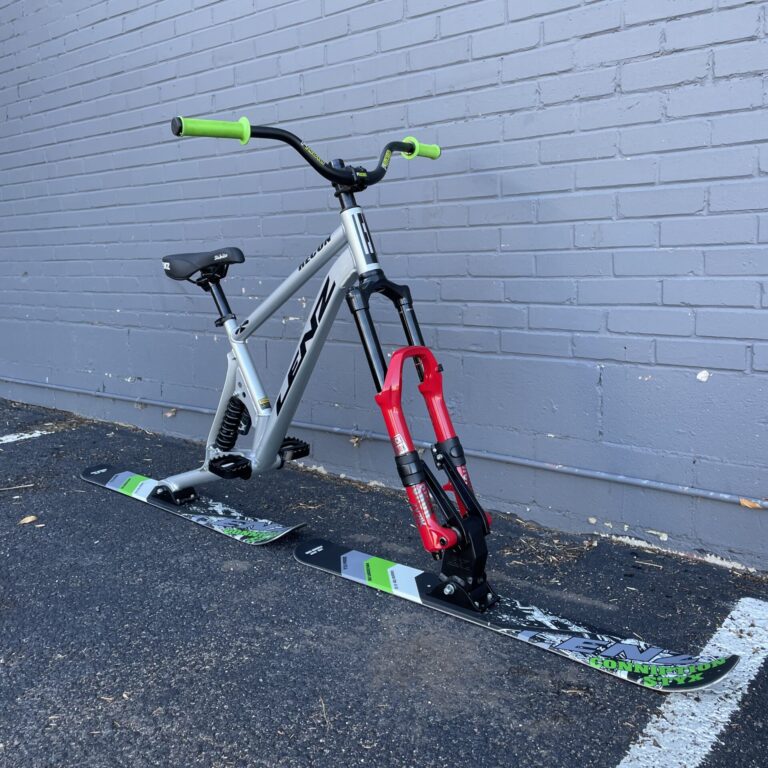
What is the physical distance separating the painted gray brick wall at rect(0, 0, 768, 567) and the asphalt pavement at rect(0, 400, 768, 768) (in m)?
0.47

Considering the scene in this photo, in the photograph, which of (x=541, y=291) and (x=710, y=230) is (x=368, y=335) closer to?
(x=541, y=291)

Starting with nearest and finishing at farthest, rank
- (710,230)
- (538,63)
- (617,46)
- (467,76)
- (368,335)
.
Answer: (368,335), (710,230), (617,46), (538,63), (467,76)

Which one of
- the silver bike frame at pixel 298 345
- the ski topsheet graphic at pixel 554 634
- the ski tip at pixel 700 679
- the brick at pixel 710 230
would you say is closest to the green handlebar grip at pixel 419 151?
the silver bike frame at pixel 298 345

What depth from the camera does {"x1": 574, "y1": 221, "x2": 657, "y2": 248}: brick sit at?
10.1 ft

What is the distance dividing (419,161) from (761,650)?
2.51m

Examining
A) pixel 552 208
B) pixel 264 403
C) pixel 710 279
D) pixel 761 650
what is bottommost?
pixel 761 650

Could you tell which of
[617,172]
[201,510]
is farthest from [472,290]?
[201,510]

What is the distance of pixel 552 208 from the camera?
3.32 metres

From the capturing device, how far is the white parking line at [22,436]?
16.9 ft

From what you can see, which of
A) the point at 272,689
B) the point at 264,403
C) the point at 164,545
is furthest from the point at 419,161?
the point at 272,689

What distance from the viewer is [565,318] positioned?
11.0 feet

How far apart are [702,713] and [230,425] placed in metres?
2.35

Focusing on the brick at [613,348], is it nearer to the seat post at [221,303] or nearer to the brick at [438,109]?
the brick at [438,109]

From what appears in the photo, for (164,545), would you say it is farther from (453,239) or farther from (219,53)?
(219,53)
